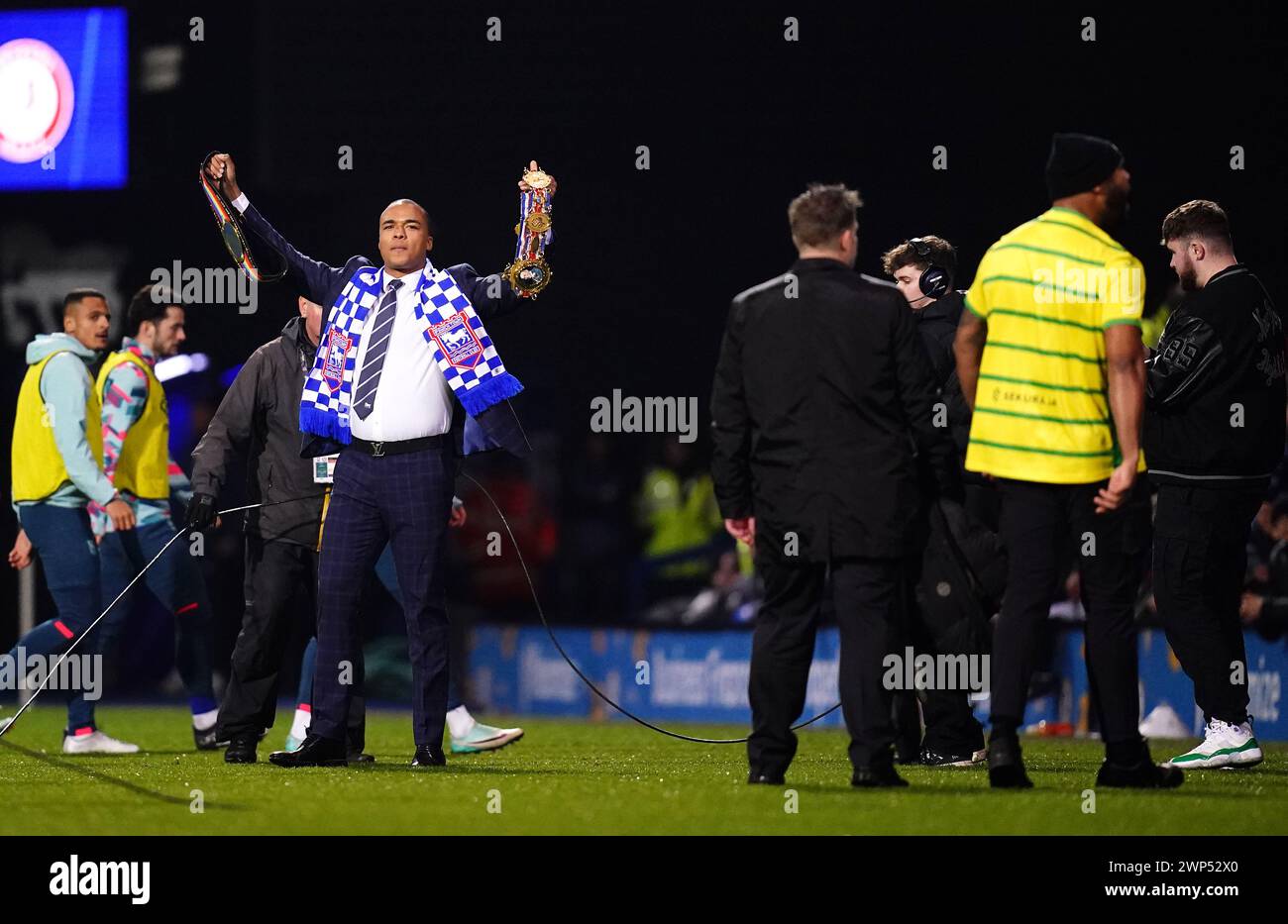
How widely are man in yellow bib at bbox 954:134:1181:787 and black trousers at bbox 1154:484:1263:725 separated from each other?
1.19m

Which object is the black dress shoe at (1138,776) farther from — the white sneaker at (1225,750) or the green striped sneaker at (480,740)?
the green striped sneaker at (480,740)

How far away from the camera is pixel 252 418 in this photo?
8148mm

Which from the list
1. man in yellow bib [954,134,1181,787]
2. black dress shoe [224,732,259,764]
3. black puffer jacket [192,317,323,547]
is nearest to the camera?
man in yellow bib [954,134,1181,787]

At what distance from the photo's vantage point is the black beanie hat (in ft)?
20.8

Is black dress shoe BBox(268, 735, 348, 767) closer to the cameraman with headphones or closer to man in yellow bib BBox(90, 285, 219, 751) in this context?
man in yellow bib BBox(90, 285, 219, 751)

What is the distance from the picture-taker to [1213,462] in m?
7.39

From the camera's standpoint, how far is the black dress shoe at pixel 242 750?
309 inches

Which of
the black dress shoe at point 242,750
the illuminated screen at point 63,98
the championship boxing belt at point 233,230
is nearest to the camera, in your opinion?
the championship boxing belt at point 233,230

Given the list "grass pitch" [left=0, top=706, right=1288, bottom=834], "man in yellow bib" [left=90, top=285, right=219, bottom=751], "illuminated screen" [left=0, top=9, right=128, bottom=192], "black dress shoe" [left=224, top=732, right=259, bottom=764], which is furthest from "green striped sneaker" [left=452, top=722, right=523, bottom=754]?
A: "illuminated screen" [left=0, top=9, right=128, bottom=192]

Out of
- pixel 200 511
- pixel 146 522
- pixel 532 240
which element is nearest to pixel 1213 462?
pixel 532 240

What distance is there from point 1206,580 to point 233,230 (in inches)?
147

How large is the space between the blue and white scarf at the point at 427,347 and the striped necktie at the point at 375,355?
0.13 feet

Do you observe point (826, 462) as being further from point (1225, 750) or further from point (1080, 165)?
point (1225, 750)

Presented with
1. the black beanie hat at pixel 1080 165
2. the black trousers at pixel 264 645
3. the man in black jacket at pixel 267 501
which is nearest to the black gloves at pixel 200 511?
the man in black jacket at pixel 267 501
